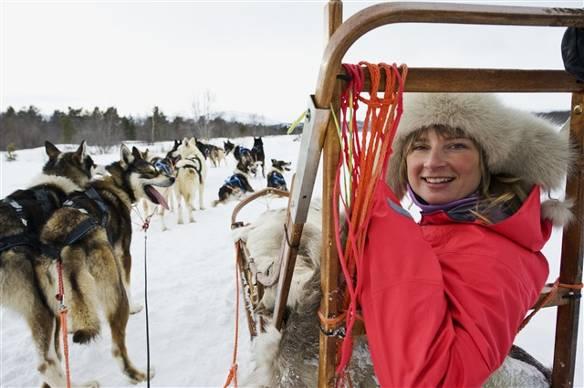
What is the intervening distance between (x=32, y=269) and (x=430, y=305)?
257 centimetres

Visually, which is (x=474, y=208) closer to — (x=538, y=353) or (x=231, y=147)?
(x=538, y=353)

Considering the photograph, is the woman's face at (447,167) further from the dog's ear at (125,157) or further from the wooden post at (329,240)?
the dog's ear at (125,157)

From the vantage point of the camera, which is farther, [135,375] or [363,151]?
[135,375]

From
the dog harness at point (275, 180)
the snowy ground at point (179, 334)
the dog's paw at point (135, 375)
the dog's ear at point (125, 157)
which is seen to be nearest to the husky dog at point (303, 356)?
the snowy ground at point (179, 334)

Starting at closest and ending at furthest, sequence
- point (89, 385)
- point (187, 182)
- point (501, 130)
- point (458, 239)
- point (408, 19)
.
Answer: point (408, 19), point (458, 239), point (501, 130), point (89, 385), point (187, 182)

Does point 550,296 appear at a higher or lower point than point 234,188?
higher

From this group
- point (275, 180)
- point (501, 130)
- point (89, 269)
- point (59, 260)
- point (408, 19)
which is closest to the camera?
point (408, 19)

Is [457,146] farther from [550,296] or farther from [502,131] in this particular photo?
[550,296]

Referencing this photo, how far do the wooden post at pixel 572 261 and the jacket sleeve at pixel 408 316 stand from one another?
576 millimetres

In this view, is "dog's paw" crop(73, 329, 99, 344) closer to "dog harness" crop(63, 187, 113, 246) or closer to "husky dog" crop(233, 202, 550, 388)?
"dog harness" crop(63, 187, 113, 246)

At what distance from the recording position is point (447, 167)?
3.46 feet

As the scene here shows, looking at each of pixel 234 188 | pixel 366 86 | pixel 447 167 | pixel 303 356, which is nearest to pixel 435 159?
pixel 447 167

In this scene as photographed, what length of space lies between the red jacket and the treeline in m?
25.8

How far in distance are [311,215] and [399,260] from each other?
3.79 ft
